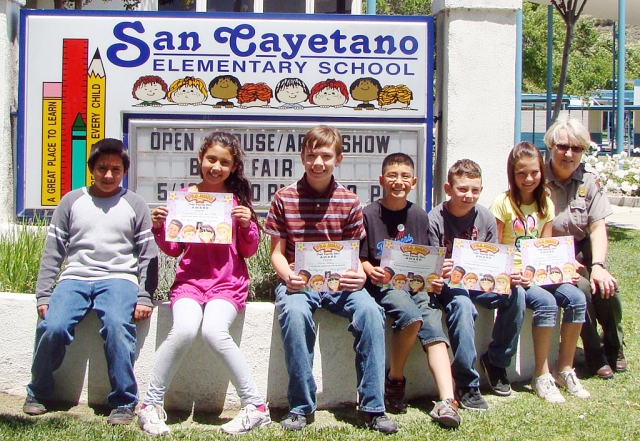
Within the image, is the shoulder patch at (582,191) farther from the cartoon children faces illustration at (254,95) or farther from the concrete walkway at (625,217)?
the concrete walkway at (625,217)

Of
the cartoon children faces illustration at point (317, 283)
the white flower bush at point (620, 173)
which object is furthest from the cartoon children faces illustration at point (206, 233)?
the white flower bush at point (620, 173)

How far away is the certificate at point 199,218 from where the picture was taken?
4039mm

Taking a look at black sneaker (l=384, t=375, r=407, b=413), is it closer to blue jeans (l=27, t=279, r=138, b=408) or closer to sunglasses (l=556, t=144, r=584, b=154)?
blue jeans (l=27, t=279, r=138, b=408)

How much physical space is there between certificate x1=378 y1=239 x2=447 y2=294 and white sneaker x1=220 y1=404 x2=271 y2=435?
37.4 inches

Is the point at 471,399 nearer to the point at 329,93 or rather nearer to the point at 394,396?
the point at 394,396

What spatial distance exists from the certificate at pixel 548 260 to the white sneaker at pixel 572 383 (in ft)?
1.83

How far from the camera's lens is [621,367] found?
485 centimetres

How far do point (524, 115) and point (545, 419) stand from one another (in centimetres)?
4067

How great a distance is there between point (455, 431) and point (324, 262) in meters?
1.09

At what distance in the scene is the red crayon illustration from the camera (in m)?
5.54

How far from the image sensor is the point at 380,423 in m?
3.76

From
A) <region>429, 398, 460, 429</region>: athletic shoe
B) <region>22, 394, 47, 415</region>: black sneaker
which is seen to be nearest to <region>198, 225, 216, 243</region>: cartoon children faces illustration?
<region>22, 394, 47, 415</region>: black sneaker

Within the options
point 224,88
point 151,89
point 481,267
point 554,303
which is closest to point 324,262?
point 481,267

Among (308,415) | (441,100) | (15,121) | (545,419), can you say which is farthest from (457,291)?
(15,121)
